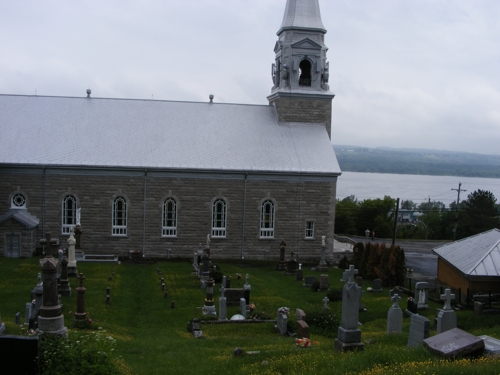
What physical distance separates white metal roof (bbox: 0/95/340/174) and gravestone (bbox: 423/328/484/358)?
2134 centimetres

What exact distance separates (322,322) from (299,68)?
71.6 feet

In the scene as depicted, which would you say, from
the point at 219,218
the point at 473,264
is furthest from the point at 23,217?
the point at 473,264

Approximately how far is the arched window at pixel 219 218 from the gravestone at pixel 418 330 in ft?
63.0

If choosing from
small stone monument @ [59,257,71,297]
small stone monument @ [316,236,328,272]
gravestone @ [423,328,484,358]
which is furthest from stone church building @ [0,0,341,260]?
gravestone @ [423,328,484,358]

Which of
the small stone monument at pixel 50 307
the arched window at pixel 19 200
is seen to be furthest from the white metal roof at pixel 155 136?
the small stone monument at pixel 50 307

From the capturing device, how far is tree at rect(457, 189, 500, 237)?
5841 centimetres

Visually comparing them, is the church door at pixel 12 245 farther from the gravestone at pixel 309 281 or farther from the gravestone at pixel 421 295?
the gravestone at pixel 421 295

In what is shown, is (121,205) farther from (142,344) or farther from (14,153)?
(142,344)

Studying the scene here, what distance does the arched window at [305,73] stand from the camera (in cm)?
3553

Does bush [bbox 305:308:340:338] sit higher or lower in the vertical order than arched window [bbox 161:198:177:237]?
lower

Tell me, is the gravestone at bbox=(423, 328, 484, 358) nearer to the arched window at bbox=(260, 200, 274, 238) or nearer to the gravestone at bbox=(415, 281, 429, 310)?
the gravestone at bbox=(415, 281, 429, 310)

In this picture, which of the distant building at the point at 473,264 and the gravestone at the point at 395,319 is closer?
the gravestone at the point at 395,319

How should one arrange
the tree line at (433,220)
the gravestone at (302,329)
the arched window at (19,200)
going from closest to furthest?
the gravestone at (302,329) → the arched window at (19,200) → the tree line at (433,220)

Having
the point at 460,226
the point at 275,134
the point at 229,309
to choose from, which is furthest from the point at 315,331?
the point at 460,226
